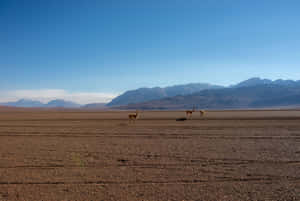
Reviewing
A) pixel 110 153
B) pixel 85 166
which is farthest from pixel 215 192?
pixel 110 153

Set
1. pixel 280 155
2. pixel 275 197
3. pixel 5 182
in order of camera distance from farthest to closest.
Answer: pixel 280 155 → pixel 5 182 → pixel 275 197

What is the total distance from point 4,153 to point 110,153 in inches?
205

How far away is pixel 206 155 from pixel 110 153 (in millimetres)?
4375

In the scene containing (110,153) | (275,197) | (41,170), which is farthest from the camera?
(110,153)

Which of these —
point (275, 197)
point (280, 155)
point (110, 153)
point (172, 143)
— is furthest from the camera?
point (172, 143)

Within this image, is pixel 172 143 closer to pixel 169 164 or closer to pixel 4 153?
pixel 169 164

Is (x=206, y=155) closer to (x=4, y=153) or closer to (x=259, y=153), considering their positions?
(x=259, y=153)

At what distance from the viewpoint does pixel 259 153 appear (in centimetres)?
1100

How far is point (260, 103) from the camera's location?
6713 inches

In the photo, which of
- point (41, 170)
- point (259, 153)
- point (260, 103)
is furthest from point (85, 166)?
point (260, 103)

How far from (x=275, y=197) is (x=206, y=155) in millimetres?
4438

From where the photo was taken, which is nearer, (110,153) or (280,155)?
(280,155)

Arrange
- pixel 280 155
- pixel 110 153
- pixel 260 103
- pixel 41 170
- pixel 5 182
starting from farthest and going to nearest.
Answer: pixel 260 103, pixel 110 153, pixel 280 155, pixel 41 170, pixel 5 182

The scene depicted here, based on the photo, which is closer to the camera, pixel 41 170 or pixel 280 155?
pixel 41 170
